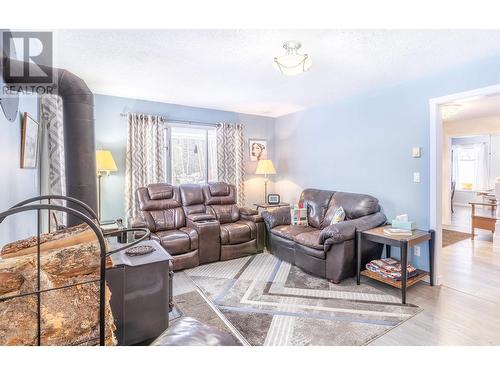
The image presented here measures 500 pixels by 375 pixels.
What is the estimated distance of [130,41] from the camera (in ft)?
6.87

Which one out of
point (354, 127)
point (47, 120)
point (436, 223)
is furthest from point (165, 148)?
point (436, 223)

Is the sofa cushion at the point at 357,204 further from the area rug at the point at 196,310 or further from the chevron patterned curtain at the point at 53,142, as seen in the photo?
the chevron patterned curtain at the point at 53,142

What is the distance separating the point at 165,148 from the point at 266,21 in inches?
141

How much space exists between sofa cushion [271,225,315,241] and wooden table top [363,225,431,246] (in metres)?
0.91

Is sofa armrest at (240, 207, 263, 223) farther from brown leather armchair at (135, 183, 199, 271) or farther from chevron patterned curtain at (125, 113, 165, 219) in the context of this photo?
chevron patterned curtain at (125, 113, 165, 219)

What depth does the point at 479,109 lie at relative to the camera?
15.3ft

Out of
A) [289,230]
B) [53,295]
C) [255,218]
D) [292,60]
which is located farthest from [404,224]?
[53,295]

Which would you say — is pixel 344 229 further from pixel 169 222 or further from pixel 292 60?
pixel 169 222

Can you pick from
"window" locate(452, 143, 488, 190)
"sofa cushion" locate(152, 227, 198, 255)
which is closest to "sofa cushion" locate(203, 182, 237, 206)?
"sofa cushion" locate(152, 227, 198, 255)

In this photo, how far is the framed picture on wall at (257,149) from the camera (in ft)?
16.6

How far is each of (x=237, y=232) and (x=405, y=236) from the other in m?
2.07

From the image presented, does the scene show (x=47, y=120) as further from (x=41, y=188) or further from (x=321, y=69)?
(x=321, y=69)

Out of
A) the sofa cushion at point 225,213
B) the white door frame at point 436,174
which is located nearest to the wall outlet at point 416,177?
the white door frame at point 436,174

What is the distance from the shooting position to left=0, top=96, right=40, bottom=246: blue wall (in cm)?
152
